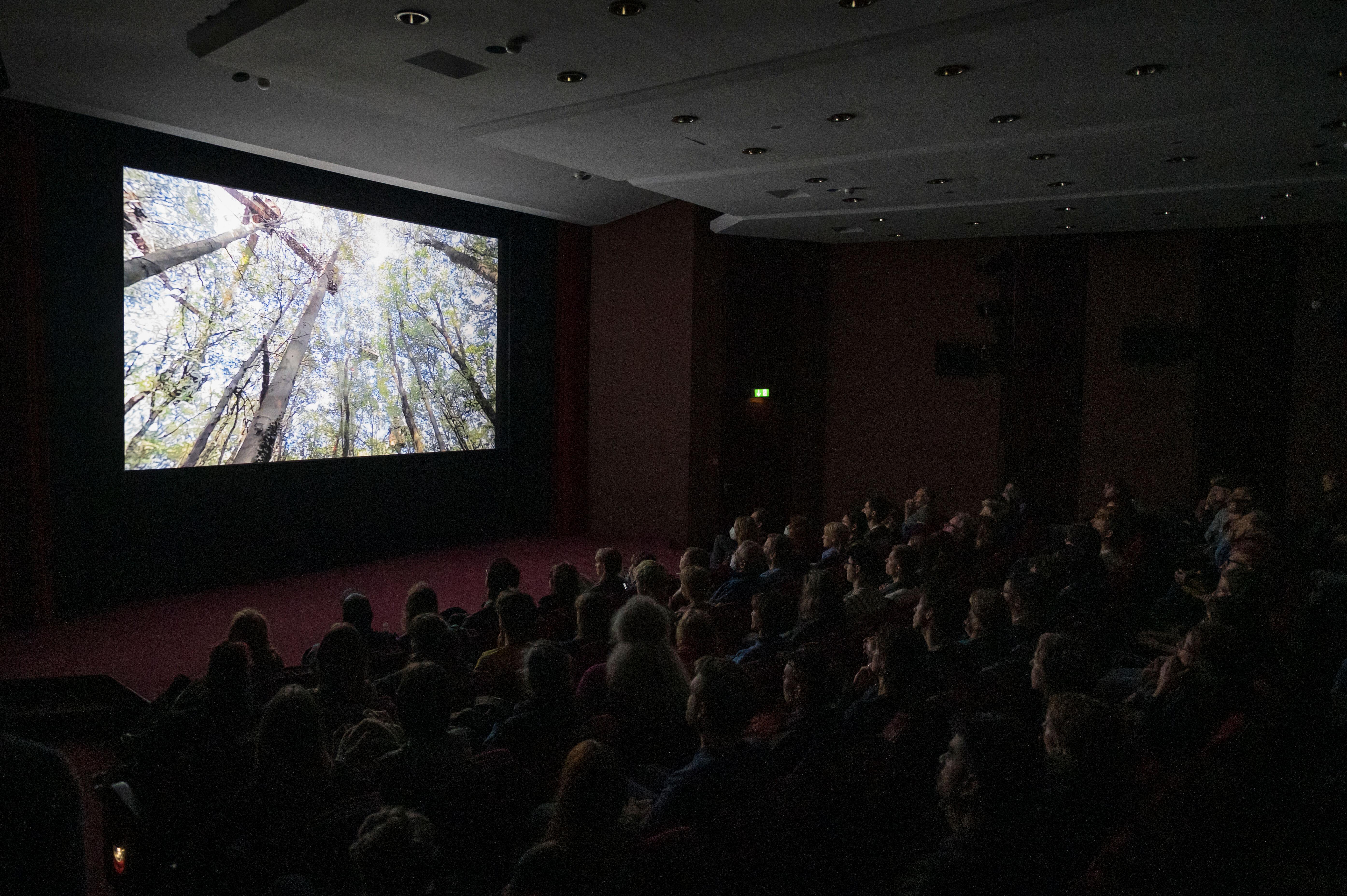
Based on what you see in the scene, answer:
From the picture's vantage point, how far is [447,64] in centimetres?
457

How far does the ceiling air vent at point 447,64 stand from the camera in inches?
175

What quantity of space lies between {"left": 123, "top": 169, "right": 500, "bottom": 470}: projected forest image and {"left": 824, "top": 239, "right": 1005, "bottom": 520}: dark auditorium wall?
171 inches

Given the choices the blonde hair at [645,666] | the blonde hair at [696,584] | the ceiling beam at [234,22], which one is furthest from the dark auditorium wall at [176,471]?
the blonde hair at [645,666]

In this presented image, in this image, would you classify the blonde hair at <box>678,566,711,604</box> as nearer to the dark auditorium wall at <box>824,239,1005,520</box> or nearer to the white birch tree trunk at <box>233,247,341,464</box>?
the white birch tree trunk at <box>233,247,341,464</box>

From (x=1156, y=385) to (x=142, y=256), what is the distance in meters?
9.46

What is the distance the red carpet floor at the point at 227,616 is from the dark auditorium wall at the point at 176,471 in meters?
0.25

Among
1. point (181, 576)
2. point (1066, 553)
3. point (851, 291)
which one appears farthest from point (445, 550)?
point (1066, 553)

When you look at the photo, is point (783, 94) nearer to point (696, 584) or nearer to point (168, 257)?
point (696, 584)

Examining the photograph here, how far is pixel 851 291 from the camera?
11000mm

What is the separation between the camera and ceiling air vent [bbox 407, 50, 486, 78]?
14.6 ft

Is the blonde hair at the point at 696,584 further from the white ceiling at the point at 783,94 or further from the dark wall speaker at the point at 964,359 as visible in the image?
the dark wall speaker at the point at 964,359

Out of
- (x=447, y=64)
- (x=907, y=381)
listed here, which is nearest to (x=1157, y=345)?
(x=907, y=381)

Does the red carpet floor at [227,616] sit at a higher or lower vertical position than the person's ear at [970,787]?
lower

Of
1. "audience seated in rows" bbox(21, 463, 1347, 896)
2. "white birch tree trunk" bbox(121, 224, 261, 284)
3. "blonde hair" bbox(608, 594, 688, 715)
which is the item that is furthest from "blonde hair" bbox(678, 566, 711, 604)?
"white birch tree trunk" bbox(121, 224, 261, 284)
